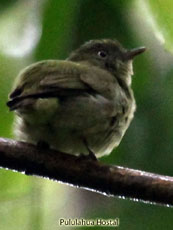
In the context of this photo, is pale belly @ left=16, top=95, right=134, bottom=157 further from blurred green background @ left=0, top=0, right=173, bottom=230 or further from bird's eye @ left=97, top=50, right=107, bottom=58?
bird's eye @ left=97, top=50, right=107, bottom=58

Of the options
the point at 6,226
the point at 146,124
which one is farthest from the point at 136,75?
the point at 6,226

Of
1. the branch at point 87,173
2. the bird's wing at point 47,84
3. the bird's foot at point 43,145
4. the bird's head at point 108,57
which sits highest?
the bird's head at point 108,57

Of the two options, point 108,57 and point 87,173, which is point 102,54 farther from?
point 87,173

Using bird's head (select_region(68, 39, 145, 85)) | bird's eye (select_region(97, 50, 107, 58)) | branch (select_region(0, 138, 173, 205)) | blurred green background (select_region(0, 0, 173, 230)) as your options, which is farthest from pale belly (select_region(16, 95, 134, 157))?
bird's eye (select_region(97, 50, 107, 58))

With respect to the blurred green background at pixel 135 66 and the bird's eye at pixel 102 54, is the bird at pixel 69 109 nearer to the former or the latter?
the blurred green background at pixel 135 66

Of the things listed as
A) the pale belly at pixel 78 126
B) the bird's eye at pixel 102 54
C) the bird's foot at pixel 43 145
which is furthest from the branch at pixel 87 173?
the bird's eye at pixel 102 54

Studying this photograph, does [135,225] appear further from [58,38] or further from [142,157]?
[58,38]

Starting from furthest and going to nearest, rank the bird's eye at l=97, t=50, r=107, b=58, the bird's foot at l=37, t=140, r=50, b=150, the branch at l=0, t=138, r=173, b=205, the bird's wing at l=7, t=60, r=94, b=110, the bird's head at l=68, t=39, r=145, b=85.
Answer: the bird's eye at l=97, t=50, r=107, b=58 → the bird's head at l=68, t=39, r=145, b=85 → the bird's wing at l=7, t=60, r=94, b=110 → the bird's foot at l=37, t=140, r=50, b=150 → the branch at l=0, t=138, r=173, b=205
